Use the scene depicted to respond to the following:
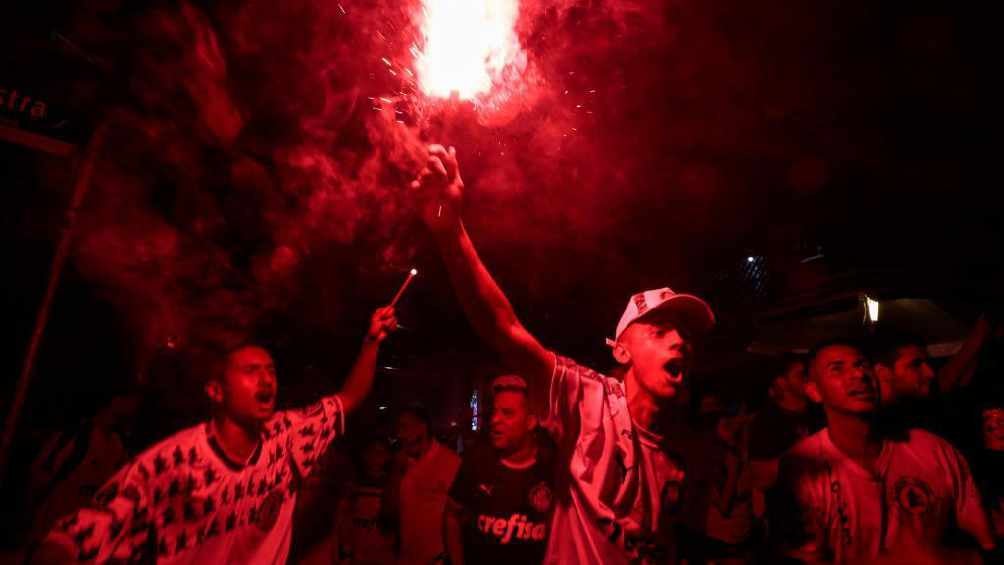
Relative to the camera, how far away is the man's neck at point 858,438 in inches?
171

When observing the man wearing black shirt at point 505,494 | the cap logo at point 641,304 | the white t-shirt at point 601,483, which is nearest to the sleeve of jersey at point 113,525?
the man wearing black shirt at point 505,494

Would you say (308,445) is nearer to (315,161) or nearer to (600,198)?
(315,161)

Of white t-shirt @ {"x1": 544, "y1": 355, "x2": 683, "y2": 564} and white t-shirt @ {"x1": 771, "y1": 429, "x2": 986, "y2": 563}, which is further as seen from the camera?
white t-shirt @ {"x1": 771, "y1": 429, "x2": 986, "y2": 563}

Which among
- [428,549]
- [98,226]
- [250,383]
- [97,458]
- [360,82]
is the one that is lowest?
[428,549]

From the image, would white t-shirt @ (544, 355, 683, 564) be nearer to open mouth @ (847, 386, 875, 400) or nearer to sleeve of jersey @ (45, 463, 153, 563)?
open mouth @ (847, 386, 875, 400)

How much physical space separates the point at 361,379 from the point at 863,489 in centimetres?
407

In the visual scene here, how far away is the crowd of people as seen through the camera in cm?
292

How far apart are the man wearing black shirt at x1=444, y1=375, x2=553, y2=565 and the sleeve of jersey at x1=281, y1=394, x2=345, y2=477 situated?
1178mm

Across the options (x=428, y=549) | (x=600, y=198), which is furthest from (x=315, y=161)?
(x=428, y=549)

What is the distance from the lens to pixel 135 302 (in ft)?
26.8

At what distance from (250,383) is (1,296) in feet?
17.5

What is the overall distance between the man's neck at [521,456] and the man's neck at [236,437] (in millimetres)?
2064

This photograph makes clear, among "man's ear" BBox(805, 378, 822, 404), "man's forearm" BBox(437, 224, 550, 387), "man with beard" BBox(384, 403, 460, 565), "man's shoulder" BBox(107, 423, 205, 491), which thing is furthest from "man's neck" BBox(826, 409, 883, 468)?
"man's shoulder" BBox(107, 423, 205, 491)

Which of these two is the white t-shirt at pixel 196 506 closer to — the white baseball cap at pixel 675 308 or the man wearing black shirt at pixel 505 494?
the man wearing black shirt at pixel 505 494
